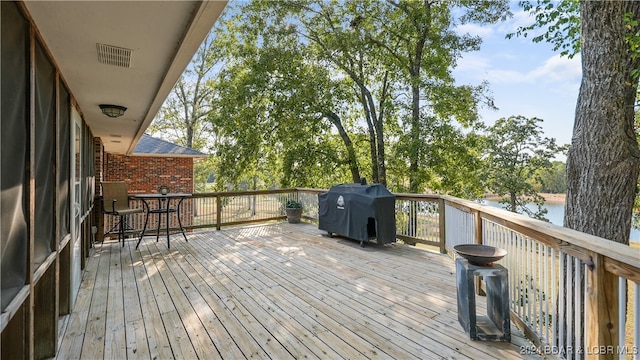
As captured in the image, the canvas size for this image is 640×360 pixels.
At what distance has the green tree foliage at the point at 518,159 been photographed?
1003 cm

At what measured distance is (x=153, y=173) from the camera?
1000 centimetres

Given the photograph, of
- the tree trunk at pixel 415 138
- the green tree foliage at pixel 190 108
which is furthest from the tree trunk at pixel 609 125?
the green tree foliage at pixel 190 108

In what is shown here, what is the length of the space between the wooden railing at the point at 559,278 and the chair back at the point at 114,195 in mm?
5720

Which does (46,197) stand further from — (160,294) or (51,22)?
(160,294)

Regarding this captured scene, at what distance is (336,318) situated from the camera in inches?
109

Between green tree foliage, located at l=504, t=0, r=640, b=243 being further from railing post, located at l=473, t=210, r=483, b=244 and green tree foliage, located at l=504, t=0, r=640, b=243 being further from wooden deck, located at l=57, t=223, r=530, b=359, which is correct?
wooden deck, located at l=57, t=223, r=530, b=359

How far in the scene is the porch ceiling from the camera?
1.57 meters

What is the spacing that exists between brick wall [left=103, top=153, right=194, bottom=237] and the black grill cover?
5.49 metres

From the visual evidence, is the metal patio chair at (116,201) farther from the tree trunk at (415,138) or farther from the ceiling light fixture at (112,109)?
the tree trunk at (415,138)

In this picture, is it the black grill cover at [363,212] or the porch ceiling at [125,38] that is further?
the black grill cover at [363,212]

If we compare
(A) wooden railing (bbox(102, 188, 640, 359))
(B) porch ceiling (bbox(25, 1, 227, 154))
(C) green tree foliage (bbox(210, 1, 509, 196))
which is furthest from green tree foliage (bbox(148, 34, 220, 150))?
(A) wooden railing (bbox(102, 188, 640, 359))

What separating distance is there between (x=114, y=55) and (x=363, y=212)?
4.02 meters

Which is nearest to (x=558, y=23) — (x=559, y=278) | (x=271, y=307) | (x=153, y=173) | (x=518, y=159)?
(x=559, y=278)

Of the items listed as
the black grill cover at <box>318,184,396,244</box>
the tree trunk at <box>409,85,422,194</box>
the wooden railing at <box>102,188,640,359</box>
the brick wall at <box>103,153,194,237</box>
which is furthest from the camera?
the brick wall at <box>103,153,194,237</box>
